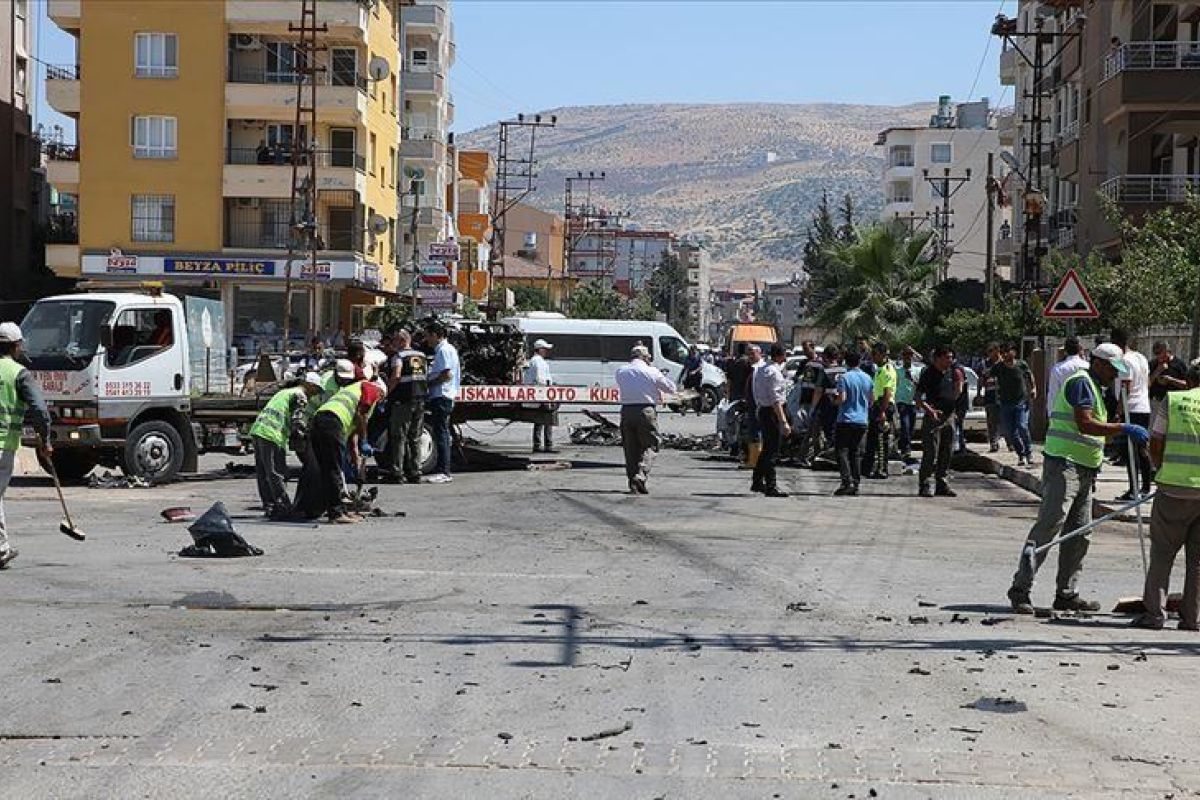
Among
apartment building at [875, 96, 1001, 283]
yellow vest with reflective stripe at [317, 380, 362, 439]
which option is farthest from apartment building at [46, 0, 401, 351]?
apartment building at [875, 96, 1001, 283]

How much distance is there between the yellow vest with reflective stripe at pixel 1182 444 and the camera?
11.3 metres

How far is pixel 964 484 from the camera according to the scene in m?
25.8

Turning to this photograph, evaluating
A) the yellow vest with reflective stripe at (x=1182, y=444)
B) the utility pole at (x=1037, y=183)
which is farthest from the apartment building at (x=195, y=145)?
the yellow vest with reflective stripe at (x=1182, y=444)

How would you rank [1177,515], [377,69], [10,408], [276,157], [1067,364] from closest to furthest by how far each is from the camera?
[1177,515] → [10,408] → [1067,364] → [276,157] → [377,69]

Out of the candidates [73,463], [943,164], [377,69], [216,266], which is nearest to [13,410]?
[73,463]

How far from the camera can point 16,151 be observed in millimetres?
63906

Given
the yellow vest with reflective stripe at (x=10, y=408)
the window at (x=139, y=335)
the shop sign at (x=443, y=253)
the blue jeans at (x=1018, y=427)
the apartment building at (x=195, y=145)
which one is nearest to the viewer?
the yellow vest with reflective stripe at (x=10, y=408)

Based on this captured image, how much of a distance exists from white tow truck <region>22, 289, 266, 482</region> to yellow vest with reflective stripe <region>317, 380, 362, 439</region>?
540 cm

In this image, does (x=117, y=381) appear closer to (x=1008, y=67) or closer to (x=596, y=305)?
(x=1008, y=67)

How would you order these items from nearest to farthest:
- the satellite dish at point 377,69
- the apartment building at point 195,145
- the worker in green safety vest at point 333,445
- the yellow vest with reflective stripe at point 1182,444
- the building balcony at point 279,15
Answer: the yellow vest with reflective stripe at point 1182,444
the worker in green safety vest at point 333,445
the apartment building at point 195,145
the building balcony at point 279,15
the satellite dish at point 377,69

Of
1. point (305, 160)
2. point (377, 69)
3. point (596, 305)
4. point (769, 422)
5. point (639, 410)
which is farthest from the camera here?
point (596, 305)

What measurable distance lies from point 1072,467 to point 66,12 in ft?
170

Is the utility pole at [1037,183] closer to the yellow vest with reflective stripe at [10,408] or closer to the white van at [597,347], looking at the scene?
the white van at [597,347]

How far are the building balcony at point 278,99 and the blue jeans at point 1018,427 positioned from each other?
34640mm
